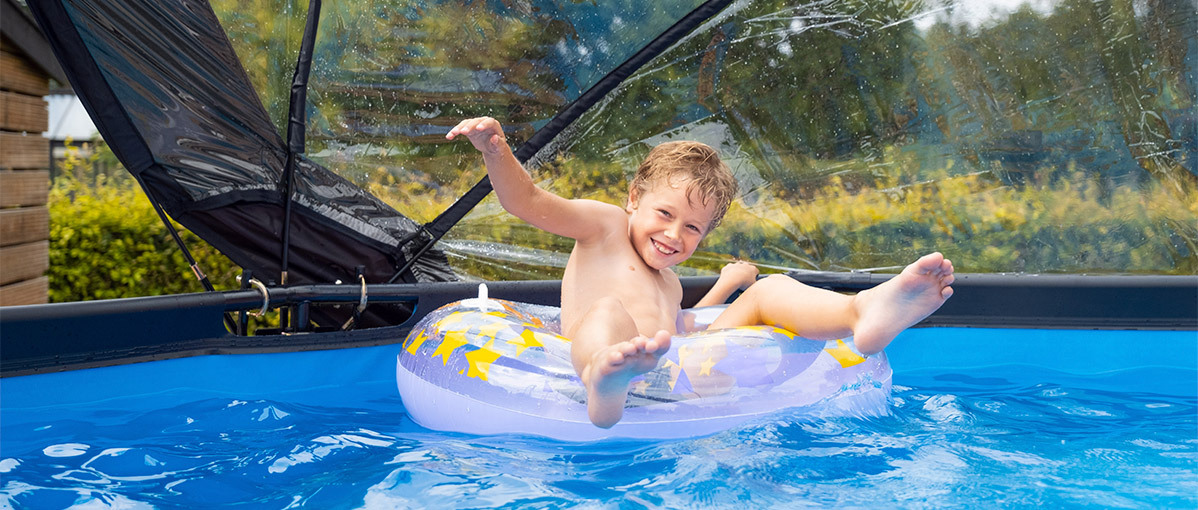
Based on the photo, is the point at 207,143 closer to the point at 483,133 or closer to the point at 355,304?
the point at 355,304

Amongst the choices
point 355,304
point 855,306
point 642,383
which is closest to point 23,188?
point 355,304

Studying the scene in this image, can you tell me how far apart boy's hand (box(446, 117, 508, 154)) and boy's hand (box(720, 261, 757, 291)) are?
1327 mm

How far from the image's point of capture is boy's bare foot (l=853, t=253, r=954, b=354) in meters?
1.74

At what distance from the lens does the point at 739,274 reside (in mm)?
3062

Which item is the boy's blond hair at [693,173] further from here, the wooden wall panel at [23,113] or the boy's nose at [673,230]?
the wooden wall panel at [23,113]

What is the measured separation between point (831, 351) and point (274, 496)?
1324 millimetres

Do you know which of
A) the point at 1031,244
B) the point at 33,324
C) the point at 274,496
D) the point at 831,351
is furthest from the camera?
the point at 1031,244

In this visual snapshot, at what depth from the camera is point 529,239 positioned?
3492 mm

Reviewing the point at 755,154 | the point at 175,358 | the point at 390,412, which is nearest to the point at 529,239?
the point at 755,154

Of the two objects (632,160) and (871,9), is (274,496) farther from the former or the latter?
(871,9)

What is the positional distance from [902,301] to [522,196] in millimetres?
810

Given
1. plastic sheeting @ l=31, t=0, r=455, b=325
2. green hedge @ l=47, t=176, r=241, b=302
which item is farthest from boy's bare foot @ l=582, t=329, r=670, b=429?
green hedge @ l=47, t=176, r=241, b=302

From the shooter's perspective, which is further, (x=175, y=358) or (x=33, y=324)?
(x=175, y=358)

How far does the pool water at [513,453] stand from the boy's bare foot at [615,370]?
6.2 inches
